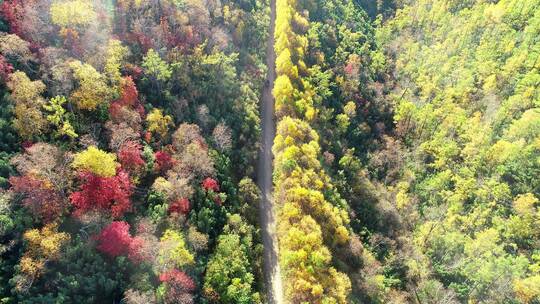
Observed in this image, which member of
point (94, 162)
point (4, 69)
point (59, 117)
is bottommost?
point (94, 162)

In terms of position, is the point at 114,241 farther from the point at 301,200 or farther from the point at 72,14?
the point at 72,14

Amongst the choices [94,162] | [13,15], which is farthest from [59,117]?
[13,15]

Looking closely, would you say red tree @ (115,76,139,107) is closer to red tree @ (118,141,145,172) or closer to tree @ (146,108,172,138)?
tree @ (146,108,172,138)

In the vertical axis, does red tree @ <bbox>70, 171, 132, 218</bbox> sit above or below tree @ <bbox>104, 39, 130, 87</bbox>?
below

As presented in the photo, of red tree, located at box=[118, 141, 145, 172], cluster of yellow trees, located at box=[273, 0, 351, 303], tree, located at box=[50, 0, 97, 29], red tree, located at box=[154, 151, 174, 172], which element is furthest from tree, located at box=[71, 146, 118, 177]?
cluster of yellow trees, located at box=[273, 0, 351, 303]

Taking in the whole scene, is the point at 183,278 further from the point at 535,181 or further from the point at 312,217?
the point at 535,181

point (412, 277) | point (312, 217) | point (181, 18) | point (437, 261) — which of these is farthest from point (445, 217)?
point (181, 18)

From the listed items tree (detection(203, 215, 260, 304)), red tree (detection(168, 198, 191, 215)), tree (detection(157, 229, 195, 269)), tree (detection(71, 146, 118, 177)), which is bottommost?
tree (detection(203, 215, 260, 304))
